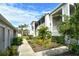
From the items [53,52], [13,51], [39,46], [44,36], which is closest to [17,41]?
[13,51]

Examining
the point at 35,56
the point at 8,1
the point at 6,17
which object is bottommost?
the point at 35,56

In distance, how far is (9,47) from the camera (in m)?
5.51

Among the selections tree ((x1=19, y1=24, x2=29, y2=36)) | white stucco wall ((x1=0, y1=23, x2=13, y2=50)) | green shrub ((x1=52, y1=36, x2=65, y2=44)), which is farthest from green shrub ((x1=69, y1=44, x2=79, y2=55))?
white stucco wall ((x1=0, y1=23, x2=13, y2=50))

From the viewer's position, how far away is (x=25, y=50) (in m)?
5.41

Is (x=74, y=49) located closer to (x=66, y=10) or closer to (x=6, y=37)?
(x=66, y=10)

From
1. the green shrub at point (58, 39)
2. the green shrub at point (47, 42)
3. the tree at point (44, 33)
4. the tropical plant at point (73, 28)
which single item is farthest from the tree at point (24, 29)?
the tropical plant at point (73, 28)

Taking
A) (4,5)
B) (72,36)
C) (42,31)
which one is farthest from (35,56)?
(4,5)

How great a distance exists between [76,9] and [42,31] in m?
0.87

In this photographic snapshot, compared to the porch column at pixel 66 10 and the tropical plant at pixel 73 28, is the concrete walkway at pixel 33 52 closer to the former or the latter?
the tropical plant at pixel 73 28

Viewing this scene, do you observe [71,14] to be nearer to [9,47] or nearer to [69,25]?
[69,25]

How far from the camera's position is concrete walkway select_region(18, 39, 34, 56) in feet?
17.6

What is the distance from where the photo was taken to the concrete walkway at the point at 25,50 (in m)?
5.38

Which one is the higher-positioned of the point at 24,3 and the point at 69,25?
the point at 24,3

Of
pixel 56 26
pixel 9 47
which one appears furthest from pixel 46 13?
pixel 9 47
